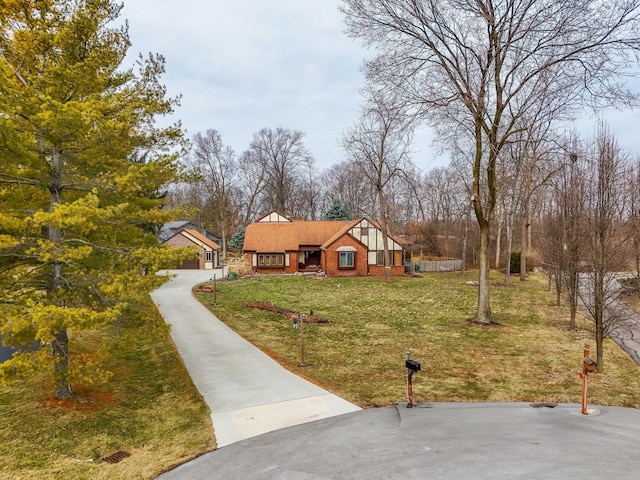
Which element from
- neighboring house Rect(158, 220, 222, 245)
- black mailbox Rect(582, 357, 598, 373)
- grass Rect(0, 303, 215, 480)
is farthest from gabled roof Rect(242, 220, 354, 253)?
black mailbox Rect(582, 357, 598, 373)

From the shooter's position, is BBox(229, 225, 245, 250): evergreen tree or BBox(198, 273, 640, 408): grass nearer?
BBox(198, 273, 640, 408): grass

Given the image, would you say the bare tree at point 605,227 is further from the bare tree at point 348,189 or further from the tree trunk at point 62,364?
the bare tree at point 348,189

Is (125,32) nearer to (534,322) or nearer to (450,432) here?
(450,432)

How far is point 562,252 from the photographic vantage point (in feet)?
45.8

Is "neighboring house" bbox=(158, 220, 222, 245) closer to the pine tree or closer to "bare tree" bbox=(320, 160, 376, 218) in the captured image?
"bare tree" bbox=(320, 160, 376, 218)

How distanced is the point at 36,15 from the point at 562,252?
16121 millimetres

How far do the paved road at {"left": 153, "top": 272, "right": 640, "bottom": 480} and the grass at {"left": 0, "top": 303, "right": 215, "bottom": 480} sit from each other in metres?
0.46

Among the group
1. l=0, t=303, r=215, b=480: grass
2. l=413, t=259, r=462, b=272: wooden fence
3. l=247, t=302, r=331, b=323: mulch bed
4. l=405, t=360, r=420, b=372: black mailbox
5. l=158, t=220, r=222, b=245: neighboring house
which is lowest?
l=0, t=303, r=215, b=480: grass

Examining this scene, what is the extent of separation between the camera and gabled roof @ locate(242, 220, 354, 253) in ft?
110

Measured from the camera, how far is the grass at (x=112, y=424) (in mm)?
5809

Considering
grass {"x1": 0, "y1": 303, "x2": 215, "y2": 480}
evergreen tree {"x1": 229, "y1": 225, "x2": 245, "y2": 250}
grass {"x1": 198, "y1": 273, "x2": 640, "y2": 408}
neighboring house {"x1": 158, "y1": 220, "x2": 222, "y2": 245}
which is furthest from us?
evergreen tree {"x1": 229, "y1": 225, "x2": 245, "y2": 250}

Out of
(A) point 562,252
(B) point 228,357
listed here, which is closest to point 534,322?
(A) point 562,252

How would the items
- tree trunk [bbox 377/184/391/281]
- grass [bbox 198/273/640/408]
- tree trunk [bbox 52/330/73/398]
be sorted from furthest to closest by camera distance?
1. tree trunk [bbox 377/184/391/281]
2. grass [bbox 198/273/640/408]
3. tree trunk [bbox 52/330/73/398]

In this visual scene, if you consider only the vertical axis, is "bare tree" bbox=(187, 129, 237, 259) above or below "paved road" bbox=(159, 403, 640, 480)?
above
